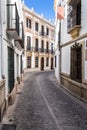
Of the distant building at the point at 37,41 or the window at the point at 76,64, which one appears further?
the distant building at the point at 37,41

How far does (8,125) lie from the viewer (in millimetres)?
6672

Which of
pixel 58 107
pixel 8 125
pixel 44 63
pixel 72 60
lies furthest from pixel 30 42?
pixel 8 125

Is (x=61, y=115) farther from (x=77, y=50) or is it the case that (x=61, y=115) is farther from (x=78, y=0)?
(x=78, y=0)

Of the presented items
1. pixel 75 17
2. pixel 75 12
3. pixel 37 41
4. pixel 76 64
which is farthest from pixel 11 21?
pixel 37 41

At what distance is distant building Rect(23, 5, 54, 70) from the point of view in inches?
1452

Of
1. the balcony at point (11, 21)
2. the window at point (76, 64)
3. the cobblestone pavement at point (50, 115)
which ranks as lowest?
the cobblestone pavement at point (50, 115)

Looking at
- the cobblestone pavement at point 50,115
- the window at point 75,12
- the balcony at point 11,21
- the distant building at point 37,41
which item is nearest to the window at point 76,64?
the window at point 75,12

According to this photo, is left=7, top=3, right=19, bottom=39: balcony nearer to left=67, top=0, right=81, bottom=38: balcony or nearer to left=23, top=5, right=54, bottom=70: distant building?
left=67, top=0, right=81, bottom=38: balcony

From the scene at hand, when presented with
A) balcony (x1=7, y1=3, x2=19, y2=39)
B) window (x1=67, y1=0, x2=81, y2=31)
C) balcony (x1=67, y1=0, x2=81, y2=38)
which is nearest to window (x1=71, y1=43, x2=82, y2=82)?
Result: balcony (x1=67, y1=0, x2=81, y2=38)

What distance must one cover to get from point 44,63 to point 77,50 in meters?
31.3

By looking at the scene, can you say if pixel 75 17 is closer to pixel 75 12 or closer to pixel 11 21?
pixel 75 12

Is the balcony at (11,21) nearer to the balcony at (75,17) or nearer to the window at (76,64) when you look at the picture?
the balcony at (75,17)

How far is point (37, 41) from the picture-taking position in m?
40.5

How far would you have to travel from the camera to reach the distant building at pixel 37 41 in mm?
36875
